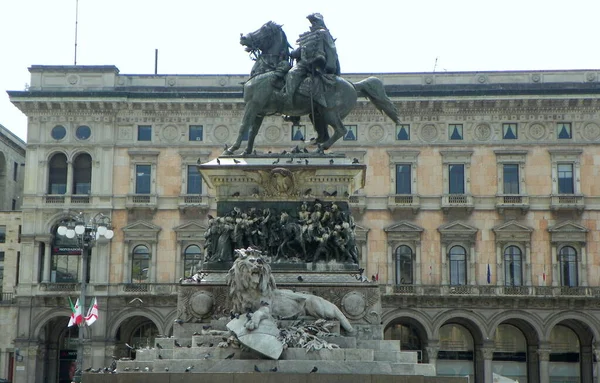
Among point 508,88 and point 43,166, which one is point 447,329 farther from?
point 43,166

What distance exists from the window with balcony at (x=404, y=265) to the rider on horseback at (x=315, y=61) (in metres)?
39.8

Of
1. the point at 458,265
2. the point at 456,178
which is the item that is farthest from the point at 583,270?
the point at 456,178

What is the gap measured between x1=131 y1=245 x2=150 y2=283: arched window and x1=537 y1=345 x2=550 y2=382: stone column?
72.4 feet

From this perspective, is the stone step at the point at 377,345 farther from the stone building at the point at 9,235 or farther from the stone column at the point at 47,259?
the stone column at the point at 47,259

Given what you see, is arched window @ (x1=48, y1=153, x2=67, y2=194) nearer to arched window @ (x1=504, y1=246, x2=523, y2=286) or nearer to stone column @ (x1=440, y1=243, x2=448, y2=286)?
stone column @ (x1=440, y1=243, x2=448, y2=286)

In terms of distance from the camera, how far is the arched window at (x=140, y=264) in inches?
2388

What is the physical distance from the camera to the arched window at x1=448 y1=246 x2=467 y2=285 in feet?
197

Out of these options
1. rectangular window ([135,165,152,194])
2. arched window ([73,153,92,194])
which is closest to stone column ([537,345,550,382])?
rectangular window ([135,165,152,194])

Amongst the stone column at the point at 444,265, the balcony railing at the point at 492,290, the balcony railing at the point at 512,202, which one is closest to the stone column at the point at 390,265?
the balcony railing at the point at 492,290

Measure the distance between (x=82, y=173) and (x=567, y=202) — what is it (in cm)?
2748

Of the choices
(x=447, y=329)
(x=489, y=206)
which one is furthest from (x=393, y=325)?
(x=489, y=206)

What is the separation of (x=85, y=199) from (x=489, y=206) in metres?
22.7

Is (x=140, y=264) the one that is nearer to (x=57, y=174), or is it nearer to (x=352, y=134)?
(x=57, y=174)

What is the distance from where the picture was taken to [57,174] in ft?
204
